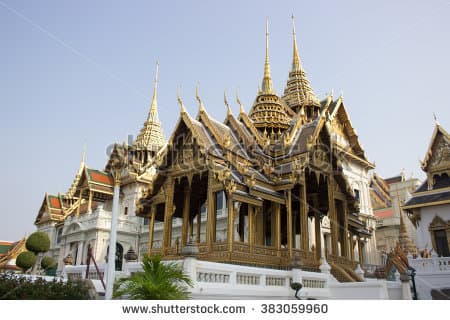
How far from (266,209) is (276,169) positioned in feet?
5.87

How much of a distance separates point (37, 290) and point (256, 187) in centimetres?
613

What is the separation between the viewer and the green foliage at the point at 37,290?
621 cm

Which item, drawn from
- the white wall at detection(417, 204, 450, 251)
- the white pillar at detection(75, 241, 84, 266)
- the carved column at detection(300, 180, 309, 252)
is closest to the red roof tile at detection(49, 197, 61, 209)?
the white pillar at detection(75, 241, 84, 266)

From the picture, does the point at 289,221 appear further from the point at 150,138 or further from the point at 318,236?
the point at 150,138

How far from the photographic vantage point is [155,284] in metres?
6.20

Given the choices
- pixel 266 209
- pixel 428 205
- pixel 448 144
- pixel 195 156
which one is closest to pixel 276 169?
pixel 266 209

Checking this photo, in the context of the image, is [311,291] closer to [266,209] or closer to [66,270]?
[266,209]

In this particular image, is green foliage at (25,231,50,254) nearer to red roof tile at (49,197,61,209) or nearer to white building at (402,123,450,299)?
white building at (402,123,450,299)

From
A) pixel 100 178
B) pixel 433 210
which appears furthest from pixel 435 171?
pixel 100 178

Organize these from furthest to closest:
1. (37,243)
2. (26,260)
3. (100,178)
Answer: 1. (100,178)
2. (37,243)
3. (26,260)

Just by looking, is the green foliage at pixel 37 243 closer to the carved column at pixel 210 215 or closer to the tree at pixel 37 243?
the tree at pixel 37 243

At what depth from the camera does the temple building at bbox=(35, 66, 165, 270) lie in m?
32.6

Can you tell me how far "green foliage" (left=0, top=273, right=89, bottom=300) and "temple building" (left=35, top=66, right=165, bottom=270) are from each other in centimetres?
1992

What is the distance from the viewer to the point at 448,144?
2409 cm
